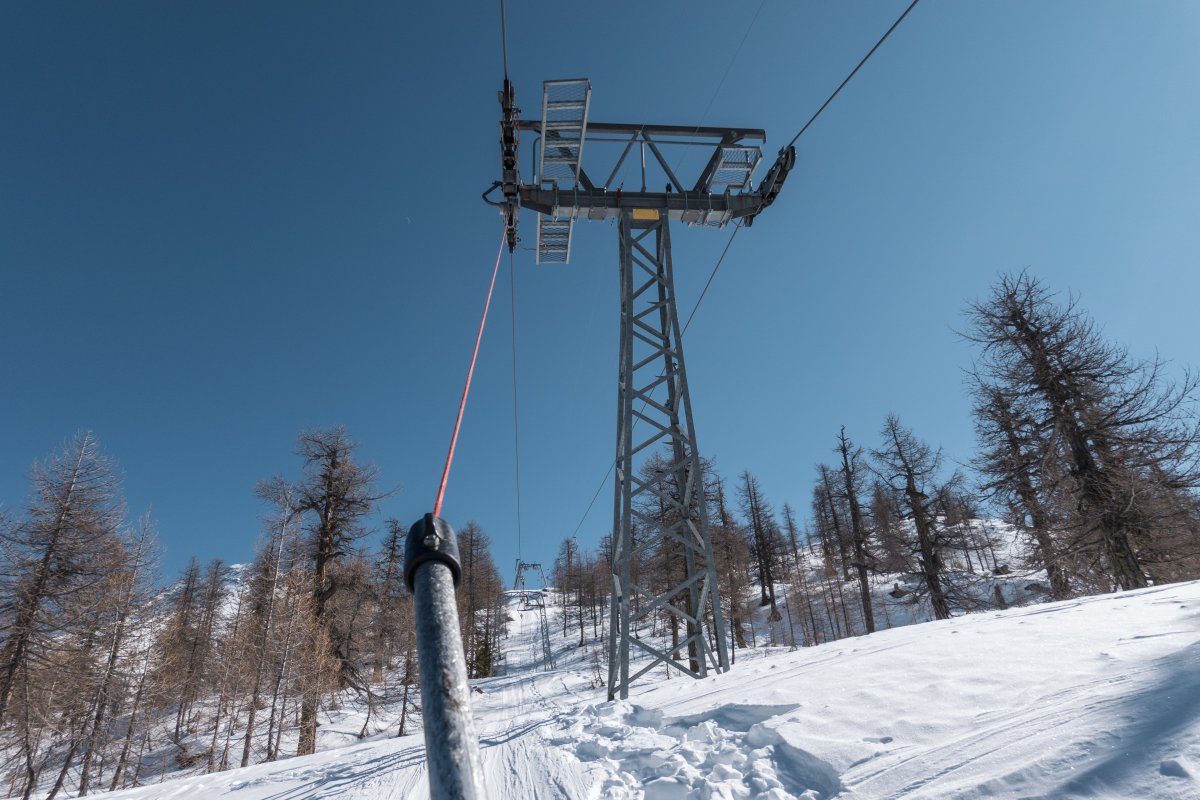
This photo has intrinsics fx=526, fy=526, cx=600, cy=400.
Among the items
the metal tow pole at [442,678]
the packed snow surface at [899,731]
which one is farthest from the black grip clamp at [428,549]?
the packed snow surface at [899,731]

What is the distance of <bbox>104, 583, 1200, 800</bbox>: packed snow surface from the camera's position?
1.86m

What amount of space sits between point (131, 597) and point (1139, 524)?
28.3 metres

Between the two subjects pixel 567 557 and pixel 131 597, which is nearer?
pixel 131 597

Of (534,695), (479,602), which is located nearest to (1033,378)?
(534,695)

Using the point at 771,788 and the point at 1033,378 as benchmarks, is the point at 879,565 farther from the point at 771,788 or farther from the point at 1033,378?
the point at 771,788

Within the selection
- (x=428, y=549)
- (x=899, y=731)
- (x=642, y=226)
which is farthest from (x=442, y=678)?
(x=642, y=226)

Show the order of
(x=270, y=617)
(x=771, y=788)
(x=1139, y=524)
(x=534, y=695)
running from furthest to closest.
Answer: (x=534, y=695) < (x=270, y=617) < (x=1139, y=524) < (x=771, y=788)

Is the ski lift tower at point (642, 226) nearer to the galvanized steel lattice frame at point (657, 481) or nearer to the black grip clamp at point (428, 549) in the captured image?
the galvanized steel lattice frame at point (657, 481)

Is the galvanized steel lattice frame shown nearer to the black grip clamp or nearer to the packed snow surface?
the packed snow surface

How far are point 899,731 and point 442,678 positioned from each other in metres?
2.83

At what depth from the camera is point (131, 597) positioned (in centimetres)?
1675

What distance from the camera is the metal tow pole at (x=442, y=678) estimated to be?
70cm

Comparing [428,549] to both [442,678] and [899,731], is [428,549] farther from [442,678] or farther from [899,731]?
[899,731]

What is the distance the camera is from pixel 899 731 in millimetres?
2613
